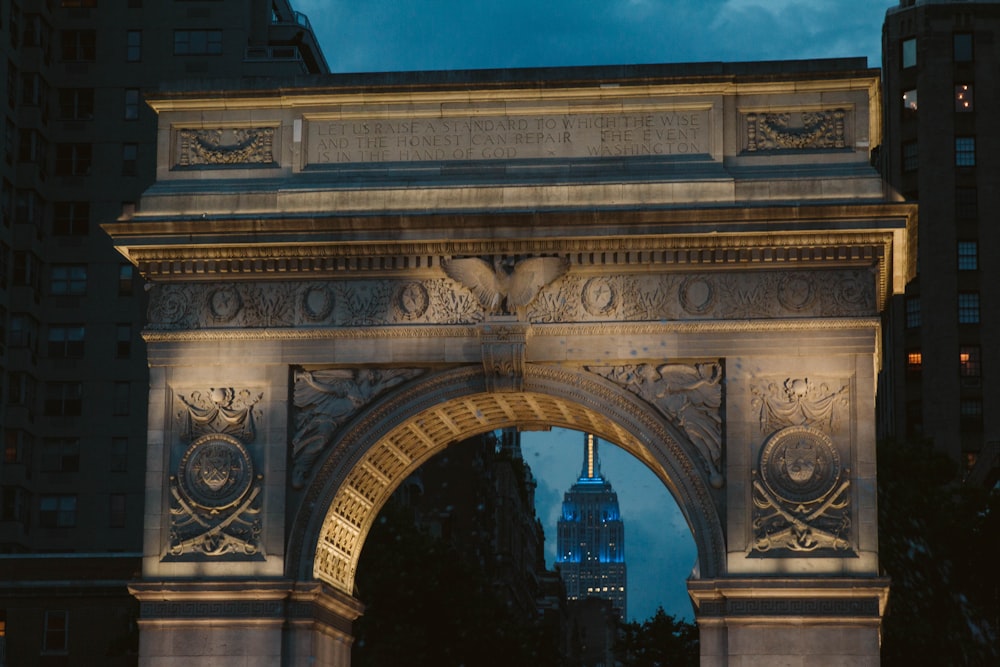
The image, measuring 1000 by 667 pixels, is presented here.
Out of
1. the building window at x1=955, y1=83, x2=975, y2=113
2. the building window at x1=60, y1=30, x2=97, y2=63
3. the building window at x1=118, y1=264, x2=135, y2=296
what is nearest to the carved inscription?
the building window at x1=118, y1=264, x2=135, y2=296

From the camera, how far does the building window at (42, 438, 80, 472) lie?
76812 millimetres

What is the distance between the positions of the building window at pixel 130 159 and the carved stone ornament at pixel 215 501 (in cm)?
4380

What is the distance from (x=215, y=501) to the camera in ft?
119

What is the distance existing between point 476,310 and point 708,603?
6966mm

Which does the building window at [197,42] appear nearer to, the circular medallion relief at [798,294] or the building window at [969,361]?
the building window at [969,361]

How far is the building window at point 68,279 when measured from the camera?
256ft

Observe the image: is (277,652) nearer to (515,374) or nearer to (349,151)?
(515,374)

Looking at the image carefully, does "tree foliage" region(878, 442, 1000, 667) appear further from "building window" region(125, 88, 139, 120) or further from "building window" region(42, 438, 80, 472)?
"building window" region(125, 88, 139, 120)

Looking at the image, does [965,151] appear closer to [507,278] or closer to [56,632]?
[56,632]

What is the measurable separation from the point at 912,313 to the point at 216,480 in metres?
60.5

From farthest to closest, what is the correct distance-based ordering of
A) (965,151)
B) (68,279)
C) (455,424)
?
(965,151)
(68,279)
(455,424)

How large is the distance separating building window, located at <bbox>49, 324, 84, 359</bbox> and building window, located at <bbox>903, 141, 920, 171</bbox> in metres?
39.9

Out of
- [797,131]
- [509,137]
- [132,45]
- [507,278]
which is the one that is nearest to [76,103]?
[132,45]

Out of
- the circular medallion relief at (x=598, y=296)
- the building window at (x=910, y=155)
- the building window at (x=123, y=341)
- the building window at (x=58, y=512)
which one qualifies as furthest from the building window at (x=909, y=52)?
the circular medallion relief at (x=598, y=296)
